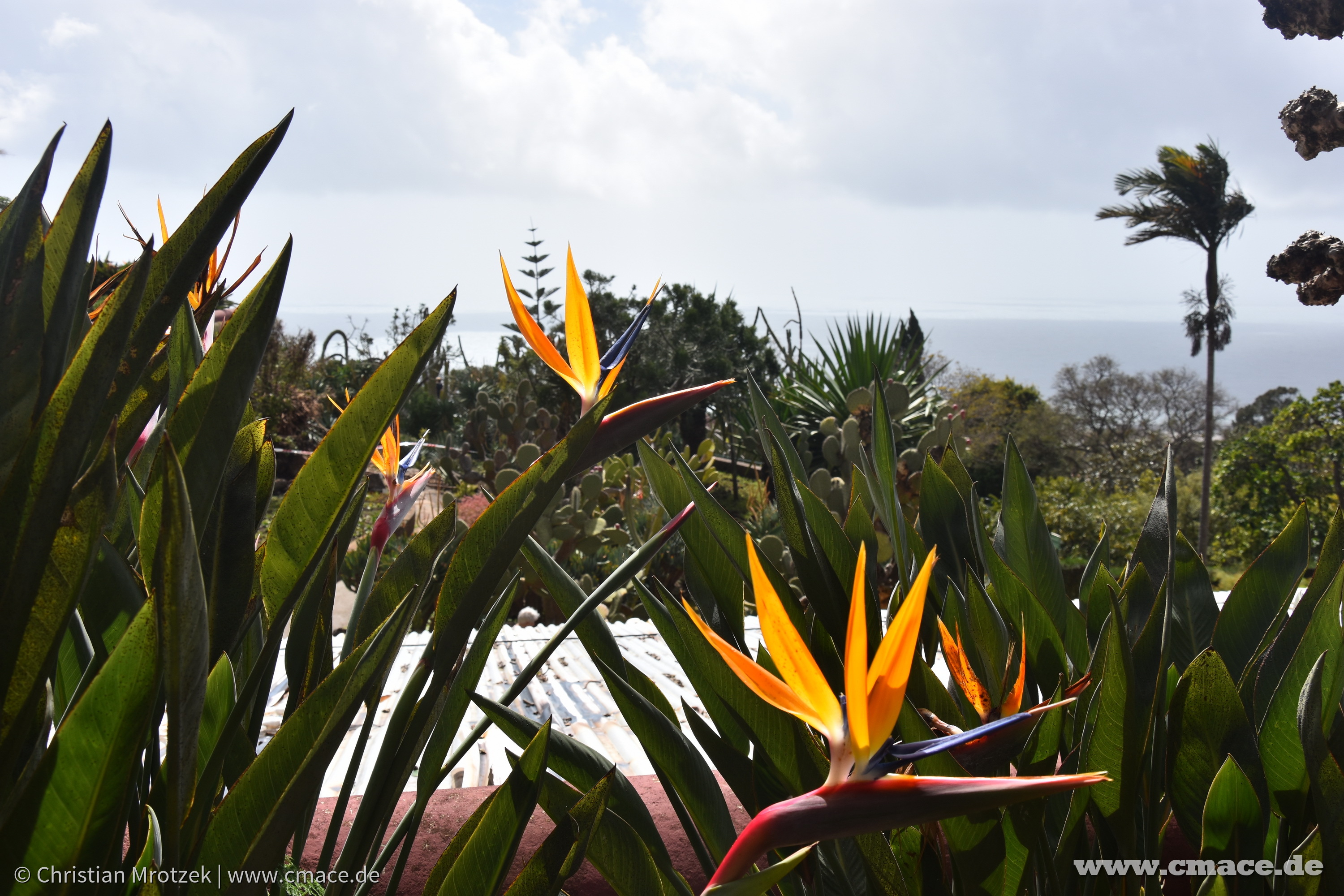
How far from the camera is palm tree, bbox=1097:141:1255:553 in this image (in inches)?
498

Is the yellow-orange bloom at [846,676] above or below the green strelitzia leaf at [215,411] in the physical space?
below

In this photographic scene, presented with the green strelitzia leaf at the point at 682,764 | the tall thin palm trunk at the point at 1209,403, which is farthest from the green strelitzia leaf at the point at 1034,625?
the tall thin palm trunk at the point at 1209,403

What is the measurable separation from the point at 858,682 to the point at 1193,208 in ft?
51.1

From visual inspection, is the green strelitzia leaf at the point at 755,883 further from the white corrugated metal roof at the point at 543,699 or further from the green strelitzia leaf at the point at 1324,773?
the white corrugated metal roof at the point at 543,699

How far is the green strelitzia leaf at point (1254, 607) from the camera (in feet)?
2.37

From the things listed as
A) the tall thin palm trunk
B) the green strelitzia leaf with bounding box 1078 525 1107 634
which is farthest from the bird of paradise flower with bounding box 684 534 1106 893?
the tall thin palm trunk

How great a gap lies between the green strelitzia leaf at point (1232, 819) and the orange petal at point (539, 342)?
0.47 m

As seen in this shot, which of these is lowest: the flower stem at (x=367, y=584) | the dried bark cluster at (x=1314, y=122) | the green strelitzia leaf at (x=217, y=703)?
the green strelitzia leaf at (x=217, y=703)

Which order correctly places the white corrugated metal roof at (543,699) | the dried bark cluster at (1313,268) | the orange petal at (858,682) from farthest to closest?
the dried bark cluster at (1313,268), the white corrugated metal roof at (543,699), the orange petal at (858,682)

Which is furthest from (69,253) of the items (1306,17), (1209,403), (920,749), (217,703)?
(1209,403)

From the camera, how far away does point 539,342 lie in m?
0.49

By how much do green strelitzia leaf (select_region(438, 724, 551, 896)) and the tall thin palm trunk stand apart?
1174 cm

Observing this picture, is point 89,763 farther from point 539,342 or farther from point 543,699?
point 543,699

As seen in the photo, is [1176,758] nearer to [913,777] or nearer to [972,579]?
[972,579]
